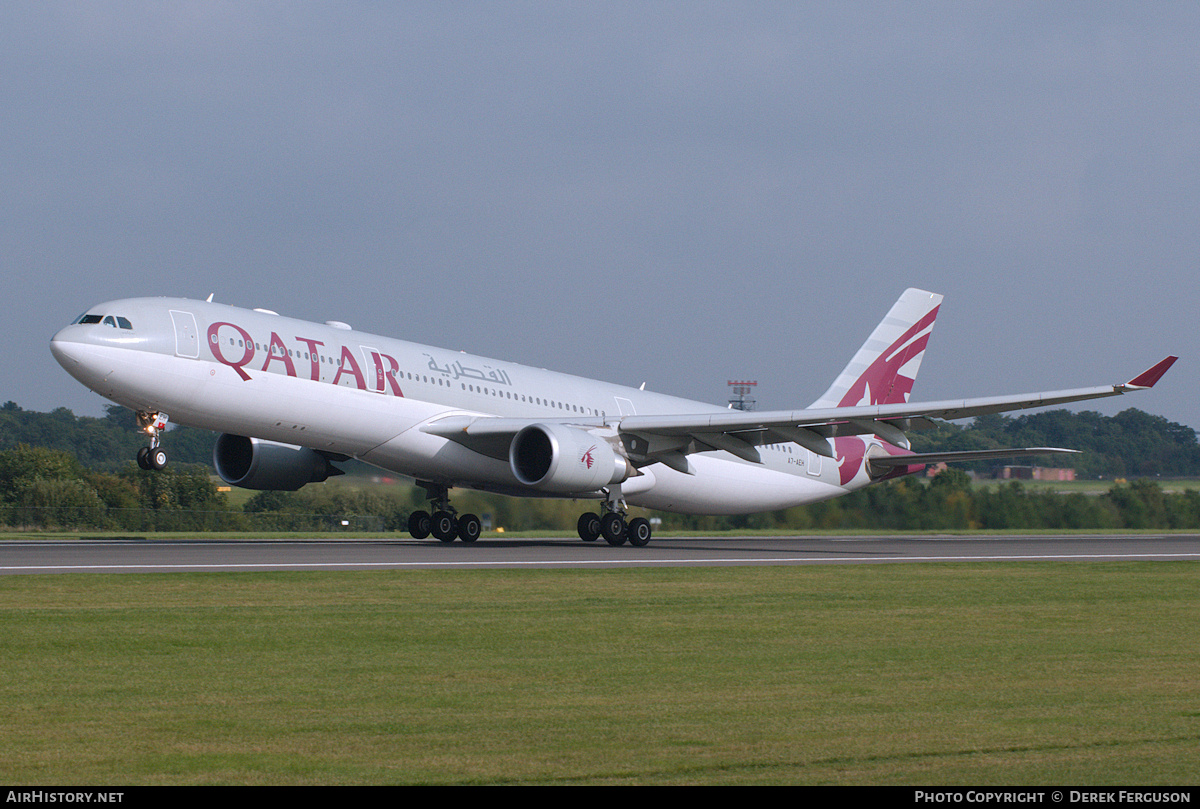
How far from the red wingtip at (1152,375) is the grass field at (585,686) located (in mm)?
10120

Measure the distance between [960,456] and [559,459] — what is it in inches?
518

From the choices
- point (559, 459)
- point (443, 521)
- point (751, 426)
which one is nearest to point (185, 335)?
point (559, 459)

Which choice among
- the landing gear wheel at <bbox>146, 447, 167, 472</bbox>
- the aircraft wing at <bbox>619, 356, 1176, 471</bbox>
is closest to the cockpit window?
the landing gear wheel at <bbox>146, 447, 167, 472</bbox>

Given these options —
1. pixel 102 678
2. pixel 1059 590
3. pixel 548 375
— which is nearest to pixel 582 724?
pixel 102 678

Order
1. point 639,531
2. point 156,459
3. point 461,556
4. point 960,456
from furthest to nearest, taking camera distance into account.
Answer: point 960,456, point 639,531, point 156,459, point 461,556

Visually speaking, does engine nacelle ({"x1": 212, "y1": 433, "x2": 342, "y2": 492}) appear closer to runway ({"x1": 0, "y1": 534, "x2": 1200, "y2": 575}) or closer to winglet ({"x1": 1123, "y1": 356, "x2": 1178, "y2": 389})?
runway ({"x1": 0, "y1": 534, "x2": 1200, "y2": 575})

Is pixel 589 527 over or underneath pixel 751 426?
underneath

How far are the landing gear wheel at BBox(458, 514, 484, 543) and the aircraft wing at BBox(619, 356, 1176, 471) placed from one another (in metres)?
4.47

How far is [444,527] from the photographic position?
31859mm

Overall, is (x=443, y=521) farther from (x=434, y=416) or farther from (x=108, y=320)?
(x=108, y=320)

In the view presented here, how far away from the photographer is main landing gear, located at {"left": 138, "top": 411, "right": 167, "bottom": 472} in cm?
2505

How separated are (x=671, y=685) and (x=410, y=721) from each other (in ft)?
7.25

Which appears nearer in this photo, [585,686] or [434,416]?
[585,686]
